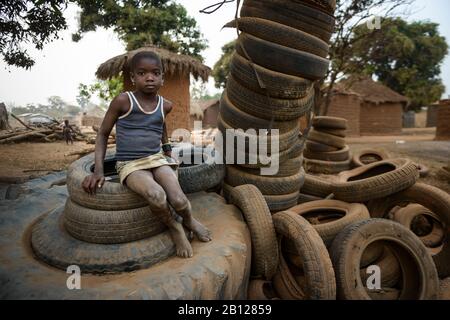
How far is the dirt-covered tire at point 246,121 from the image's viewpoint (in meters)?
3.35

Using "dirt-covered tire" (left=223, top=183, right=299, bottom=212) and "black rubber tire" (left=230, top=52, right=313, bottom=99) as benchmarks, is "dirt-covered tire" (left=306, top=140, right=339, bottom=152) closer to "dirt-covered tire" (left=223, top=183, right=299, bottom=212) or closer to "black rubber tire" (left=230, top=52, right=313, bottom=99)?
"dirt-covered tire" (left=223, top=183, right=299, bottom=212)

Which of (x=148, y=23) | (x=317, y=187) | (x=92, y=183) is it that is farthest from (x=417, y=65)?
(x=92, y=183)

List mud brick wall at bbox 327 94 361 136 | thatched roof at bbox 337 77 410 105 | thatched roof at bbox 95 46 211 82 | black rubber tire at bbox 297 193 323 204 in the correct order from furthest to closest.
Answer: thatched roof at bbox 337 77 410 105
mud brick wall at bbox 327 94 361 136
thatched roof at bbox 95 46 211 82
black rubber tire at bbox 297 193 323 204

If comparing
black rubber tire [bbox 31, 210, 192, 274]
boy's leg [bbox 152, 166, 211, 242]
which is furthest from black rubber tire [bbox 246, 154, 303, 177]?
black rubber tire [bbox 31, 210, 192, 274]

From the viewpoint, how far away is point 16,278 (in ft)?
6.17

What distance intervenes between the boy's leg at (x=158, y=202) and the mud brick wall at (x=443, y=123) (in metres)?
15.5

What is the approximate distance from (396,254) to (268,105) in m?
1.95

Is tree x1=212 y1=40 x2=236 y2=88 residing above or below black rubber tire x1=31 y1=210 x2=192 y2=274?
above

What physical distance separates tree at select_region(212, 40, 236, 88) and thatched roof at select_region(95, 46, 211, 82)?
13886 millimetres

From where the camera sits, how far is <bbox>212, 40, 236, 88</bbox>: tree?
24.0m

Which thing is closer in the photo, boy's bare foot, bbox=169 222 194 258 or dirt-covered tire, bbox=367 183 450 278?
boy's bare foot, bbox=169 222 194 258

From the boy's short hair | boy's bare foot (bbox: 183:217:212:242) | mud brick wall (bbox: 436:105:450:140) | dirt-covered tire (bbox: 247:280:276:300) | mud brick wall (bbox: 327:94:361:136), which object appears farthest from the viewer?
mud brick wall (bbox: 327:94:361:136)

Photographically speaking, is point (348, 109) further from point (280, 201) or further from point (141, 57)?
point (141, 57)
